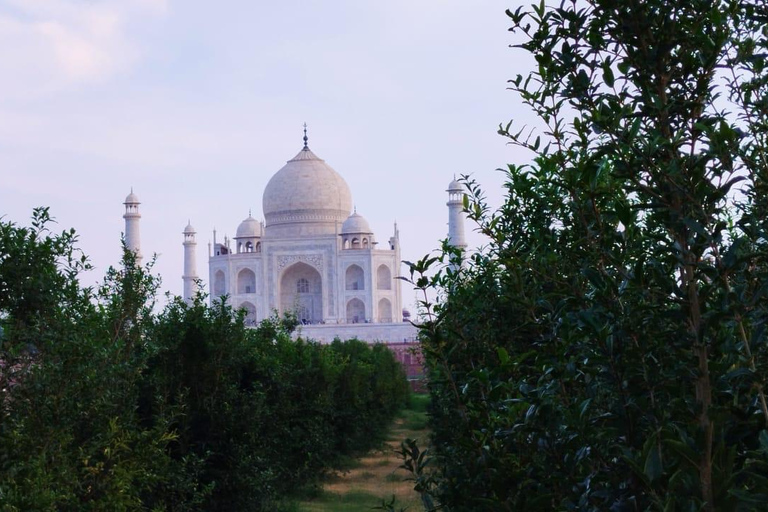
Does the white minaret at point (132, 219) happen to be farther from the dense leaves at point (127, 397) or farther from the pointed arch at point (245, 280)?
the dense leaves at point (127, 397)

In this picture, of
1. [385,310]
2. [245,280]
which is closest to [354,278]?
[385,310]

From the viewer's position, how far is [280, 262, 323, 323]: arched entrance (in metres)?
45.2

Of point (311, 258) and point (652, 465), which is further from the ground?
point (311, 258)

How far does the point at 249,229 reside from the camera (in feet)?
159

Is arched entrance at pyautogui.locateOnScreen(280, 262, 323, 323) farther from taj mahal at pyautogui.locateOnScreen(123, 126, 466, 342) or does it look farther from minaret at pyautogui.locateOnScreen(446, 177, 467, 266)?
minaret at pyautogui.locateOnScreen(446, 177, 467, 266)

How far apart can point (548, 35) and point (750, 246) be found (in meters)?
0.72

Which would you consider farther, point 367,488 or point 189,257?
point 189,257

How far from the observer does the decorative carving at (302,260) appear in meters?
44.4

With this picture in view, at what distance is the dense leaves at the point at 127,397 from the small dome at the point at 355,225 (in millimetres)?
34950

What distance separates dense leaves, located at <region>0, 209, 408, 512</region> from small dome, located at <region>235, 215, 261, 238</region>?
37.9m

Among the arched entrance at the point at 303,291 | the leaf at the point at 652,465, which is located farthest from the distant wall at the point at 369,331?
the leaf at the point at 652,465

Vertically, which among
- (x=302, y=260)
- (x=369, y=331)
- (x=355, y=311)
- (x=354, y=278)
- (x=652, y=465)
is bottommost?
(x=652, y=465)

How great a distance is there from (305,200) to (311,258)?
3.71 meters

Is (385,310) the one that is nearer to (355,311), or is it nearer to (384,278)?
(384,278)
